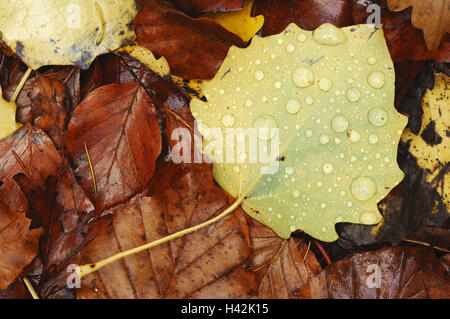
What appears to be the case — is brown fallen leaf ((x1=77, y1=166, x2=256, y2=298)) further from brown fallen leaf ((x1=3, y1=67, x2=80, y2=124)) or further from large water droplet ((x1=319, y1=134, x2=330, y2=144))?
brown fallen leaf ((x1=3, y1=67, x2=80, y2=124))

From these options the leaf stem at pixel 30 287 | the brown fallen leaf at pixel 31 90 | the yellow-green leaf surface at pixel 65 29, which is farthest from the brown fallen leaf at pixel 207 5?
the leaf stem at pixel 30 287

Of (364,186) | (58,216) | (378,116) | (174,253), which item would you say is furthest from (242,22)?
(58,216)

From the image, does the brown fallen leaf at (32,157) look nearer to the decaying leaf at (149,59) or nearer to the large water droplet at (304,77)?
the decaying leaf at (149,59)

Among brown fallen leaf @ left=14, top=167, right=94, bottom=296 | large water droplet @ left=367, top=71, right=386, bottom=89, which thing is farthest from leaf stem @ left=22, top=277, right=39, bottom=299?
large water droplet @ left=367, top=71, right=386, bottom=89
